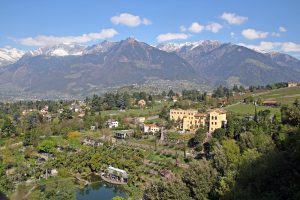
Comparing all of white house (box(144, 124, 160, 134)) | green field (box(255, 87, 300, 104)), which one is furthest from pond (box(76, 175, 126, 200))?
green field (box(255, 87, 300, 104))

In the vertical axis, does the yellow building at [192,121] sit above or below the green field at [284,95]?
below

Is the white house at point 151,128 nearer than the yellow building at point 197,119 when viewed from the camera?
No

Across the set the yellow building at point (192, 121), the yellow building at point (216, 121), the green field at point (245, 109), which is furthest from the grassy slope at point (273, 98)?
the yellow building at point (216, 121)

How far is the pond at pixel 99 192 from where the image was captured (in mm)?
24094

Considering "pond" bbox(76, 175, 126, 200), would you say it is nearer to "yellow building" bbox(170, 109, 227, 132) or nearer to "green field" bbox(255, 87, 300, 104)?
"yellow building" bbox(170, 109, 227, 132)

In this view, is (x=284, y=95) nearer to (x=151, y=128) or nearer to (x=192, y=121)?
(x=192, y=121)

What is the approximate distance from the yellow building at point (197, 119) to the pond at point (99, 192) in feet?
50.4

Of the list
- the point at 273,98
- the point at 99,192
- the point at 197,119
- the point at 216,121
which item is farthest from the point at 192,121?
the point at 99,192

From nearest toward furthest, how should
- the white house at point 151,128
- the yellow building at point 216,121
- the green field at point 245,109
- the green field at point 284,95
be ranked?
the yellow building at point 216,121 → the white house at point 151,128 → the green field at point 245,109 → the green field at point 284,95

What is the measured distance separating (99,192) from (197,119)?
20.7 m

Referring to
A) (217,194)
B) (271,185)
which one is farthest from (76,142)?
(271,185)

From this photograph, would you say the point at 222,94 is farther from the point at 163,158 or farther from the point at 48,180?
the point at 48,180

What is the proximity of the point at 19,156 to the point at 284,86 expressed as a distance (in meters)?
50.4

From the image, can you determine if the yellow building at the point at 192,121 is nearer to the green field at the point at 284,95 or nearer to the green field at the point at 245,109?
the green field at the point at 245,109
